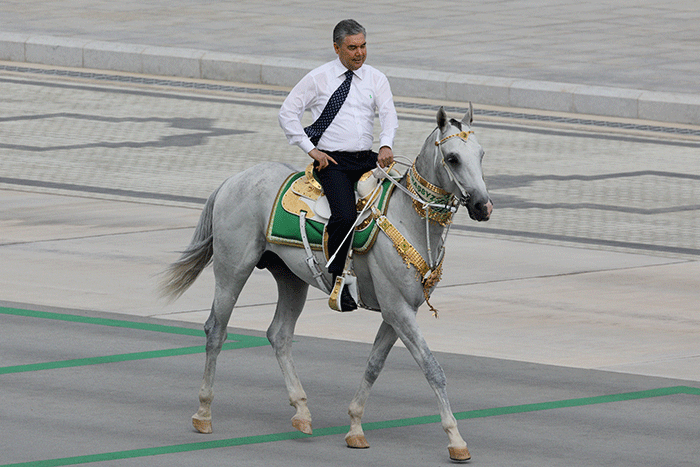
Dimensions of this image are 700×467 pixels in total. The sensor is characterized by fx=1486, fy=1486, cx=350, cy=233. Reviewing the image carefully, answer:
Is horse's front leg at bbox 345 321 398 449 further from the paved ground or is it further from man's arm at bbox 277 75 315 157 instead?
man's arm at bbox 277 75 315 157

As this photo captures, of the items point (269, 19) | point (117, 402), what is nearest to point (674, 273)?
point (117, 402)

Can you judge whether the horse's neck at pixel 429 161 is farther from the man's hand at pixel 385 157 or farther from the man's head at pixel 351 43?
the man's head at pixel 351 43

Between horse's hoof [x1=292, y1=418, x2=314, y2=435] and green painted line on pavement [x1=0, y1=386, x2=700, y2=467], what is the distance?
46 mm

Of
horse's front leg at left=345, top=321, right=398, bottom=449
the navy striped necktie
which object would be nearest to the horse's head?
the navy striped necktie

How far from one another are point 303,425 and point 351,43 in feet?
7.42

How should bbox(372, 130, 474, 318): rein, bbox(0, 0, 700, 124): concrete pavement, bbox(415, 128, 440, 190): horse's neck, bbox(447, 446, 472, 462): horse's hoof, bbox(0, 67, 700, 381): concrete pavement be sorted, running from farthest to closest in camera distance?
bbox(0, 0, 700, 124): concrete pavement
bbox(0, 67, 700, 381): concrete pavement
bbox(372, 130, 474, 318): rein
bbox(415, 128, 440, 190): horse's neck
bbox(447, 446, 472, 462): horse's hoof

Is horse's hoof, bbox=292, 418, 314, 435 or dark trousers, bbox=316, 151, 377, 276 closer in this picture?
dark trousers, bbox=316, 151, 377, 276

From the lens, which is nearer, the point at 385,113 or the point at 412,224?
the point at 412,224

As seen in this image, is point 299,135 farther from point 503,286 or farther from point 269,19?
point 269,19

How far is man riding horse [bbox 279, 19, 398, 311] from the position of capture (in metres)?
8.70

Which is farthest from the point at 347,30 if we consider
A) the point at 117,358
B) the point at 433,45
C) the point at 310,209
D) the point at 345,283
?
the point at 433,45

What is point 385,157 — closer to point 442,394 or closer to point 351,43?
point 351,43

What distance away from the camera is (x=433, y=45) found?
90.7ft

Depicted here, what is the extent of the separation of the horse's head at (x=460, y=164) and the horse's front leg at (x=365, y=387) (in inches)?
38.8
